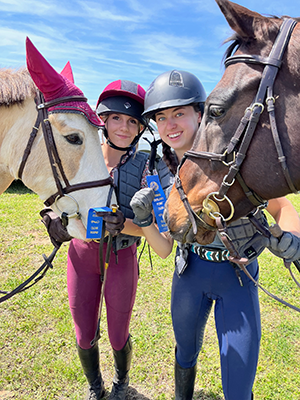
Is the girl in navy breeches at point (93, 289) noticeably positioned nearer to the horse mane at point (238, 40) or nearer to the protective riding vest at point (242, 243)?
the protective riding vest at point (242, 243)

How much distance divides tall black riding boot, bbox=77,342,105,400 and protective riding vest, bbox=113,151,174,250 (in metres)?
1.07

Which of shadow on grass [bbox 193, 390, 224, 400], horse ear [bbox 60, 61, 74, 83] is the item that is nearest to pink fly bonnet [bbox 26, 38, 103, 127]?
horse ear [bbox 60, 61, 74, 83]

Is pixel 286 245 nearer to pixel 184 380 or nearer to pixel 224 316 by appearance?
pixel 224 316

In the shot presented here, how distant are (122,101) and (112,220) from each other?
1116 millimetres

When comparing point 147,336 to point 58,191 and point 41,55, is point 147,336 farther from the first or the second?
point 41,55

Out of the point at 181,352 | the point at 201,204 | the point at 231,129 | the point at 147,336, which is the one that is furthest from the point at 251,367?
the point at 147,336

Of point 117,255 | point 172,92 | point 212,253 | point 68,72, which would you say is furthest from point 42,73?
point 212,253

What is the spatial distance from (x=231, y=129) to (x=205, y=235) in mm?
650

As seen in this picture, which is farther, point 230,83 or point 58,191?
point 58,191

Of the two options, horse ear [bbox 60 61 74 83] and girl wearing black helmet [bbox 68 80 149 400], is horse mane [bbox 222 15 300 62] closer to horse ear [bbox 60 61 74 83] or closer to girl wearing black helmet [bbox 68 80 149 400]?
girl wearing black helmet [bbox 68 80 149 400]

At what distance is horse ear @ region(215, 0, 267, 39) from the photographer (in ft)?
4.23

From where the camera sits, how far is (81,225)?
1944 millimetres

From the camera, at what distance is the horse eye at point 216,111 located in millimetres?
1319

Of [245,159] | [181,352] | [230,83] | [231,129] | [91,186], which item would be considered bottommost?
[181,352]
